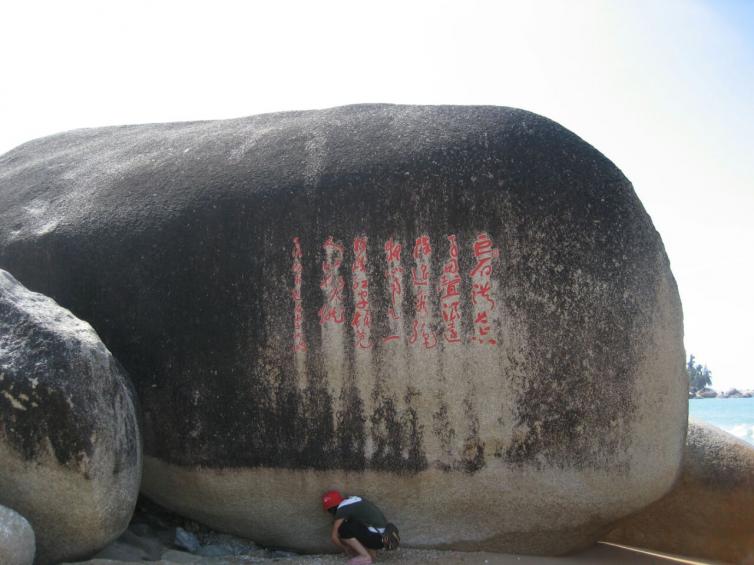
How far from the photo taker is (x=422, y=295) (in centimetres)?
480

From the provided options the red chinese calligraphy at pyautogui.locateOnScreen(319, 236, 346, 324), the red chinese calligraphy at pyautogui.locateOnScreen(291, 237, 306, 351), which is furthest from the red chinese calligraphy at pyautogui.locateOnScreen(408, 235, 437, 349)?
the red chinese calligraphy at pyautogui.locateOnScreen(291, 237, 306, 351)

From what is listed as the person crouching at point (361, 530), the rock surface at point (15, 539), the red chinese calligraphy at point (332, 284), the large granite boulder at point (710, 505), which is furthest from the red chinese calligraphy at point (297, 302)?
the large granite boulder at point (710, 505)

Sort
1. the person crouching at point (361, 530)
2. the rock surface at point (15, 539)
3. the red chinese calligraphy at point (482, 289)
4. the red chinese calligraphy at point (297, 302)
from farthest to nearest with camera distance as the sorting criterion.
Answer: the red chinese calligraphy at point (297, 302), the red chinese calligraphy at point (482, 289), the person crouching at point (361, 530), the rock surface at point (15, 539)

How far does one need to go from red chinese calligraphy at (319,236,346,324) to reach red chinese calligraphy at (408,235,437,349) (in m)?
0.46

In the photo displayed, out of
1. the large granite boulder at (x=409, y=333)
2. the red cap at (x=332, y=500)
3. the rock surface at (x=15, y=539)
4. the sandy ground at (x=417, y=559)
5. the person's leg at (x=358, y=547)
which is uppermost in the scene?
the large granite boulder at (x=409, y=333)

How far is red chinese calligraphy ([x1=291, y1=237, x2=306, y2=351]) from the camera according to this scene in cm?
493

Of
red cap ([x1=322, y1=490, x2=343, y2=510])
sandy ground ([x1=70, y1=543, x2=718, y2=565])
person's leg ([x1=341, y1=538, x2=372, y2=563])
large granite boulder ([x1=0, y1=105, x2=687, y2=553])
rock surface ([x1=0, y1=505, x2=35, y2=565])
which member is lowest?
sandy ground ([x1=70, y1=543, x2=718, y2=565])

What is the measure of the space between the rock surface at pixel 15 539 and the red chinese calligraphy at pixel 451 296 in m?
2.52

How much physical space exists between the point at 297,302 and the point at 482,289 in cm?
118

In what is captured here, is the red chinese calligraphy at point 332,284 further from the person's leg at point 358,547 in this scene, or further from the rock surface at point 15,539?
the rock surface at point 15,539

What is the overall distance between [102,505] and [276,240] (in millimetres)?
1899

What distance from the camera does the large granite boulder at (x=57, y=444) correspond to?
430 cm

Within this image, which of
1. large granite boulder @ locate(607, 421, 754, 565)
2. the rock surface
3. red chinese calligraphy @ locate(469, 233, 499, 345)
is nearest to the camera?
the rock surface

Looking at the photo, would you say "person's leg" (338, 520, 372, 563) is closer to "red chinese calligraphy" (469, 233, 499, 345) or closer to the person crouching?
the person crouching
